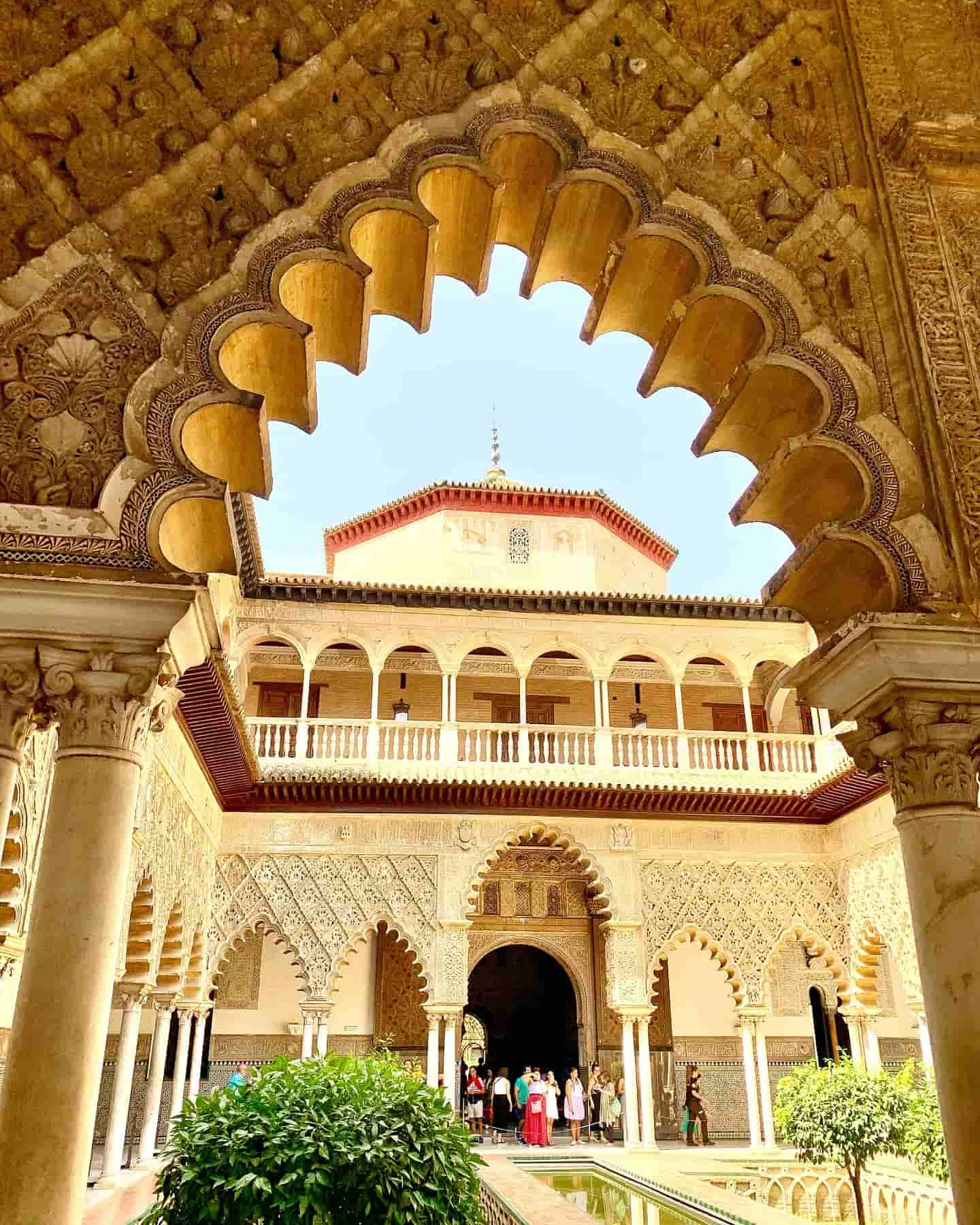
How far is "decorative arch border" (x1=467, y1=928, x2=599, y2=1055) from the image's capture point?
15.6 metres

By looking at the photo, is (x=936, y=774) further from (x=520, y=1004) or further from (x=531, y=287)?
(x=520, y=1004)

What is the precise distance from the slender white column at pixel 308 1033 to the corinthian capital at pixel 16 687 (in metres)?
9.79

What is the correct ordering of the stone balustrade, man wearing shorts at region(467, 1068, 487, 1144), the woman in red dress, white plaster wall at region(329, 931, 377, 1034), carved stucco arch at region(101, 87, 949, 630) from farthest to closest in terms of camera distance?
white plaster wall at region(329, 931, 377, 1034)
man wearing shorts at region(467, 1068, 487, 1144)
the woman in red dress
the stone balustrade
carved stucco arch at region(101, 87, 949, 630)

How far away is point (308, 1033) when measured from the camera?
1238 centimetres

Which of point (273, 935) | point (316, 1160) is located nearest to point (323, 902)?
point (273, 935)

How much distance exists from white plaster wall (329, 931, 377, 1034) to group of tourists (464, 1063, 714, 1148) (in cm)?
173

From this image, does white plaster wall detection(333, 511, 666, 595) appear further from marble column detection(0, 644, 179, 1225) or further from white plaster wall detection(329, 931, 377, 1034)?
marble column detection(0, 644, 179, 1225)

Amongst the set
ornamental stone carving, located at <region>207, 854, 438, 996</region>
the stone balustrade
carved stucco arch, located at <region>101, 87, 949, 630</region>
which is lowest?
ornamental stone carving, located at <region>207, 854, 438, 996</region>

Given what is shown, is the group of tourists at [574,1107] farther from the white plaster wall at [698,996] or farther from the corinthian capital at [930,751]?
the corinthian capital at [930,751]

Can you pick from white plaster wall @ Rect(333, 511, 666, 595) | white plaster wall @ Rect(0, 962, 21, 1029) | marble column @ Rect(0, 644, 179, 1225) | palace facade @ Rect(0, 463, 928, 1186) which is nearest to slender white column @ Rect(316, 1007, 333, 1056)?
palace facade @ Rect(0, 463, 928, 1186)

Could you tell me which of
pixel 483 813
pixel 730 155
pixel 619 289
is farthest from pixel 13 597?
pixel 483 813

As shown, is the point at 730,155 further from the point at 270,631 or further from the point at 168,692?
the point at 270,631

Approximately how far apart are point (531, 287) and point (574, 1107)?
1246 centimetres

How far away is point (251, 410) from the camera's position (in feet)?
12.7
